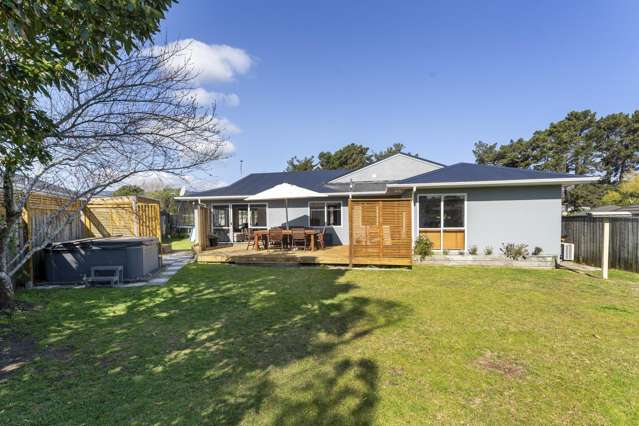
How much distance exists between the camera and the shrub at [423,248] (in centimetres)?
1020

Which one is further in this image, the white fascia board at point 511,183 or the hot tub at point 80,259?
the white fascia board at point 511,183

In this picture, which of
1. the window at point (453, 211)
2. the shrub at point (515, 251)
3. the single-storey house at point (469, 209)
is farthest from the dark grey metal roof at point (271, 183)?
the shrub at point (515, 251)

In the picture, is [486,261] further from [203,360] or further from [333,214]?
[203,360]

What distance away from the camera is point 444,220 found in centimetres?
1099

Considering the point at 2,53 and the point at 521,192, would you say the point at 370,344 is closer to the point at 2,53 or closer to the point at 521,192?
the point at 2,53

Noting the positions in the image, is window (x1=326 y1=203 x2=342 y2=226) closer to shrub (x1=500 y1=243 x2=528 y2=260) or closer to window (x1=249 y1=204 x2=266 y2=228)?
window (x1=249 y1=204 x2=266 y2=228)

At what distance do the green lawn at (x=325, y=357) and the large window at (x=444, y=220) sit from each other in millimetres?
4091

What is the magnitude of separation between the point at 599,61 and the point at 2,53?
1968cm

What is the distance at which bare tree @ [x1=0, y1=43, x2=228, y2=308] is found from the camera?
530cm

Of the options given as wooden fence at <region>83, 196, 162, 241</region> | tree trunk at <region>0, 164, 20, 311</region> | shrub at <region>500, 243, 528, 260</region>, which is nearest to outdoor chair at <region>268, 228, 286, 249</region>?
wooden fence at <region>83, 196, 162, 241</region>

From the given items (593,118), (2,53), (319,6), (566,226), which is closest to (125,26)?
(2,53)

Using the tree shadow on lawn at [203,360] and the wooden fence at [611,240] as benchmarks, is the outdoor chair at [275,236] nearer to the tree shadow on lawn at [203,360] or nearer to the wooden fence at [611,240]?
the tree shadow on lawn at [203,360]

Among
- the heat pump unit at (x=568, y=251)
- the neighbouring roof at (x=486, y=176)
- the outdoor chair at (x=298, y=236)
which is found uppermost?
the neighbouring roof at (x=486, y=176)

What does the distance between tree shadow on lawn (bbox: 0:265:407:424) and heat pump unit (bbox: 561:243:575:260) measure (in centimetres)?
810
